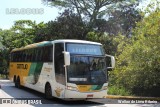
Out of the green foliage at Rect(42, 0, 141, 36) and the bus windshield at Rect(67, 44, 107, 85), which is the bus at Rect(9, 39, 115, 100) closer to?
the bus windshield at Rect(67, 44, 107, 85)

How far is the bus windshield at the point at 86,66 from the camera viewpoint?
14742mm

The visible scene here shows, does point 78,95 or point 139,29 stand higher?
point 139,29

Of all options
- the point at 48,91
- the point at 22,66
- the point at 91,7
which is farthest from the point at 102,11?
the point at 48,91

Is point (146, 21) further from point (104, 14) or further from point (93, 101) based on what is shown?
point (104, 14)

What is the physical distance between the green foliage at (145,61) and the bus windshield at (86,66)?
4.93m

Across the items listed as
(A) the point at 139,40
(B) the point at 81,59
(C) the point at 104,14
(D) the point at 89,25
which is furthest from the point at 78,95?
(C) the point at 104,14

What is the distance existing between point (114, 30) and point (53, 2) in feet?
29.1

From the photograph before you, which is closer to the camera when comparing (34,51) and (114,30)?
(34,51)

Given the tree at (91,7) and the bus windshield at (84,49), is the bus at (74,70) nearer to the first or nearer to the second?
the bus windshield at (84,49)

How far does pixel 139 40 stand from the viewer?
817 inches

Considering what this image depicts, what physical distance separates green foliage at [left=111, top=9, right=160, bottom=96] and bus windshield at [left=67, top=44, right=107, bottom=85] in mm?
4929

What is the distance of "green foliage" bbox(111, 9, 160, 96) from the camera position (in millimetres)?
19438

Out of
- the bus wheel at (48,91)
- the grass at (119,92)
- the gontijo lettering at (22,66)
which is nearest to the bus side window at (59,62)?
the bus wheel at (48,91)

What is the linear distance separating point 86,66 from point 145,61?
20.4 ft
